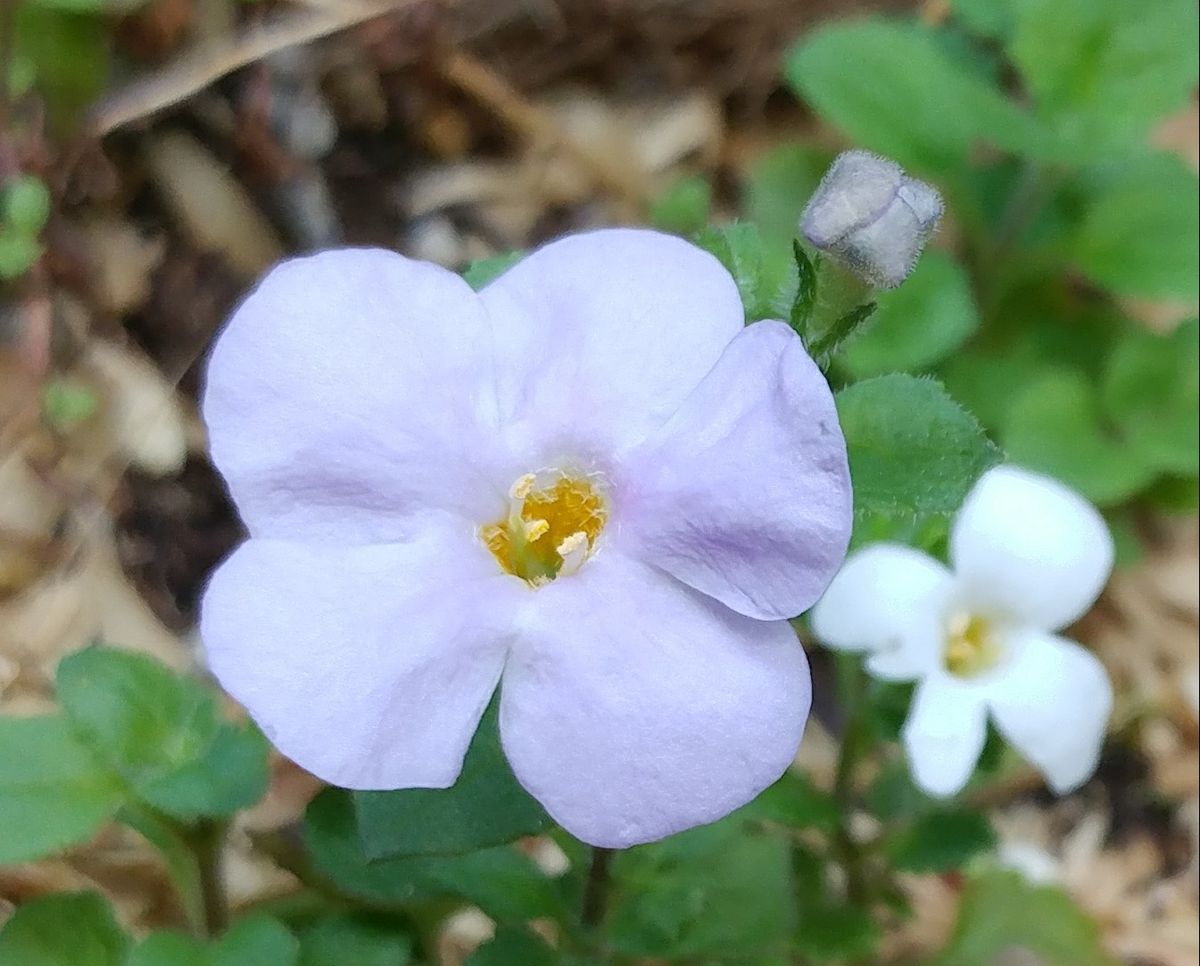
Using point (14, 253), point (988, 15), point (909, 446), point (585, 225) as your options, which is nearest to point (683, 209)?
point (585, 225)

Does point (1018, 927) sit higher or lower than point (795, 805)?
lower

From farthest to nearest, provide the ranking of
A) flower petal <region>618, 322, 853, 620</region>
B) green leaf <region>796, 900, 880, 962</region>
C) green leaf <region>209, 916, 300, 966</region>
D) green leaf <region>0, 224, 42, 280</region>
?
green leaf <region>0, 224, 42, 280</region> < green leaf <region>796, 900, 880, 962</region> < green leaf <region>209, 916, 300, 966</region> < flower petal <region>618, 322, 853, 620</region>

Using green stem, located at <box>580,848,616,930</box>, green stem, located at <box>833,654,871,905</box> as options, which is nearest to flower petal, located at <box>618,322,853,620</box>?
green stem, located at <box>580,848,616,930</box>

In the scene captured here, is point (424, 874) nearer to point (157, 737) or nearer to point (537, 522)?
point (157, 737)

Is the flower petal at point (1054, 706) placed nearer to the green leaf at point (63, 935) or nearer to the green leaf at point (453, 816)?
the green leaf at point (453, 816)

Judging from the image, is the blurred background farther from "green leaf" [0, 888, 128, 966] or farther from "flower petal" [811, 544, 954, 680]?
"flower petal" [811, 544, 954, 680]

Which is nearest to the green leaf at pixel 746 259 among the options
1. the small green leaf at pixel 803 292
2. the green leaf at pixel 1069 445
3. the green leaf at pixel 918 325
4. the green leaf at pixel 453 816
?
the small green leaf at pixel 803 292

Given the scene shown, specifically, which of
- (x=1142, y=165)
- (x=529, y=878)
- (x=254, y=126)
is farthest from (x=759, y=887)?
(x=1142, y=165)
